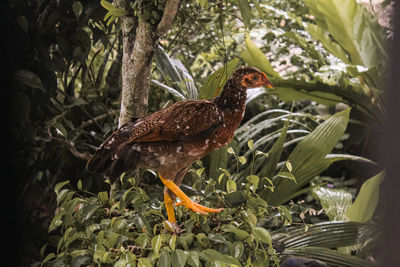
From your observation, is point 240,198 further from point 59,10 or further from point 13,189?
point 59,10

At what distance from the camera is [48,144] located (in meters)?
1.29

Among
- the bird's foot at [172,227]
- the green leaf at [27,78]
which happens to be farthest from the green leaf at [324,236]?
the green leaf at [27,78]

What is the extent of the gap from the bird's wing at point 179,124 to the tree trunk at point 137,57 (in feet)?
0.50

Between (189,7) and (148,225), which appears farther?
(189,7)

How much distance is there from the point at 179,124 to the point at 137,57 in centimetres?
23

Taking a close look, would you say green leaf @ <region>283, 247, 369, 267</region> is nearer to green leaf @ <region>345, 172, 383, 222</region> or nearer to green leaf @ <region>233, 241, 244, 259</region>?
green leaf @ <region>345, 172, 383, 222</region>

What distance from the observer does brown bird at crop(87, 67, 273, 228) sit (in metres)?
0.93

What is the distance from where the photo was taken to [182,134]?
93 centimetres

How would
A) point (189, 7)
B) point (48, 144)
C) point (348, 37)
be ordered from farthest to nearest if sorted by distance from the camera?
point (348, 37), point (48, 144), point (189, 7)

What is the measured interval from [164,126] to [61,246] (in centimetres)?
39

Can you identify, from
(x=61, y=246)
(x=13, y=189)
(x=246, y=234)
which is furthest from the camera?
(x=61, y=246)

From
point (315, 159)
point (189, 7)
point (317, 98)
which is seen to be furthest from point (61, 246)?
point (317, 98)

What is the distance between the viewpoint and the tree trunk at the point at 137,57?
3.35 feet

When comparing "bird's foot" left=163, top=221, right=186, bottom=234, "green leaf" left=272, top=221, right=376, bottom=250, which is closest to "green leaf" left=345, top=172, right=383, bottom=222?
"green leaf" left=272, top=221, right=376, bottom=250
